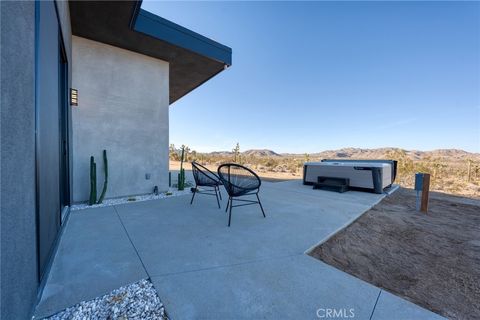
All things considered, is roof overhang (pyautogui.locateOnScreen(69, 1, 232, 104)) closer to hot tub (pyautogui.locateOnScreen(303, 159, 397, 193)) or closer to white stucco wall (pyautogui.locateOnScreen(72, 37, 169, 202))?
white stucco wall (pyautogui.locateOnScreen(72, 37, 169, 202))

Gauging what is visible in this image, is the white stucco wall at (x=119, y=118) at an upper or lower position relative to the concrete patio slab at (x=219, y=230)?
upper

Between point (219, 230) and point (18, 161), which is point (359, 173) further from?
point (18, 161)

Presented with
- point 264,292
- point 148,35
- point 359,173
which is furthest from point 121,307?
point 359,173

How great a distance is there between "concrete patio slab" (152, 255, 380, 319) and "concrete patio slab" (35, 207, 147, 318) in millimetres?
332

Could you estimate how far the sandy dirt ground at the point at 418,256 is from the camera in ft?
4.33

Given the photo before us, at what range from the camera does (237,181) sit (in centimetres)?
299

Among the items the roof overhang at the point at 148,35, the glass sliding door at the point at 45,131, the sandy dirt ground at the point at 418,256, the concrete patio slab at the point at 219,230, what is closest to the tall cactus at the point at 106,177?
the concrete patio slab at the point at 219,230

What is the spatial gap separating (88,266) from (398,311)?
2202mm

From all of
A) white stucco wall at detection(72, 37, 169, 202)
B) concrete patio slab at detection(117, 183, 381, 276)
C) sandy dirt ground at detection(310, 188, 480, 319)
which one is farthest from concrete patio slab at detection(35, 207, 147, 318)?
sandy dirt ground at detection(310, 188, 480, 319)

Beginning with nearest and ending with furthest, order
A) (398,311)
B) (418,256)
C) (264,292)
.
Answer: (398,311) → (264,292) → (418,256)

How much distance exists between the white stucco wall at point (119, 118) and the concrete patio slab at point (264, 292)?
2.99m

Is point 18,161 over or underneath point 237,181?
over

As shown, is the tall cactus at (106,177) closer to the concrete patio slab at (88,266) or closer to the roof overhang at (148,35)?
the concrete patio slab at (88,266)

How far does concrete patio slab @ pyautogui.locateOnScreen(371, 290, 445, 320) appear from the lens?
1.07 metres
